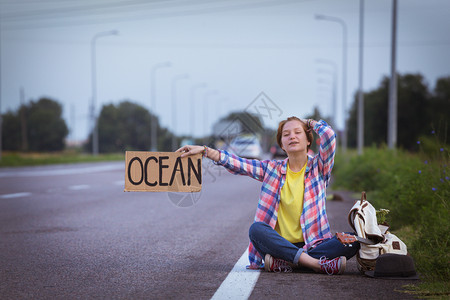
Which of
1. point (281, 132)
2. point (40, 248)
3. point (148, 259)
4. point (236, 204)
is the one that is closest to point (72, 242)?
point (40, 248)

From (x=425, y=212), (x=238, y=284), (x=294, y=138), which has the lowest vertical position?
(x=238, y=284)

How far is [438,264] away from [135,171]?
106 inches

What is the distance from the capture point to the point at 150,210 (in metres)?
11.8

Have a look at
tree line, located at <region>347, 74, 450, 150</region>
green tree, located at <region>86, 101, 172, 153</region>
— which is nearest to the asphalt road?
tree line, located at <region>347, 74, 450, 150</region>

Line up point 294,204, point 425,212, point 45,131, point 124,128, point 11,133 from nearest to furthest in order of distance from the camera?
point 294,204 < point 425,212 < point 11,133 < point 45,131 < point 124,128

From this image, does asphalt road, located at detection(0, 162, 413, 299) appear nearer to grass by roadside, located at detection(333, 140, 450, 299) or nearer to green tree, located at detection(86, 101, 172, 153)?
grass by roadside, located at detection(333, 140, 450, 299)

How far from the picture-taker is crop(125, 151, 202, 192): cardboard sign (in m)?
5.84

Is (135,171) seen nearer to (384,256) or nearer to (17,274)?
(17,274)

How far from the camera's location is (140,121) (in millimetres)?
101812

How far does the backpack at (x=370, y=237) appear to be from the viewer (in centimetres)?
544

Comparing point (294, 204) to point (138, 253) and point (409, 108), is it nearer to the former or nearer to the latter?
point (138, 253)

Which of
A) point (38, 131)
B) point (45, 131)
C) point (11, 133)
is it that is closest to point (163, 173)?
point (11, 133)

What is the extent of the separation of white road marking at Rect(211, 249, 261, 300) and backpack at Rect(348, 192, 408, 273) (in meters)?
0.91

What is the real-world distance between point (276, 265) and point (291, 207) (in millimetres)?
514
